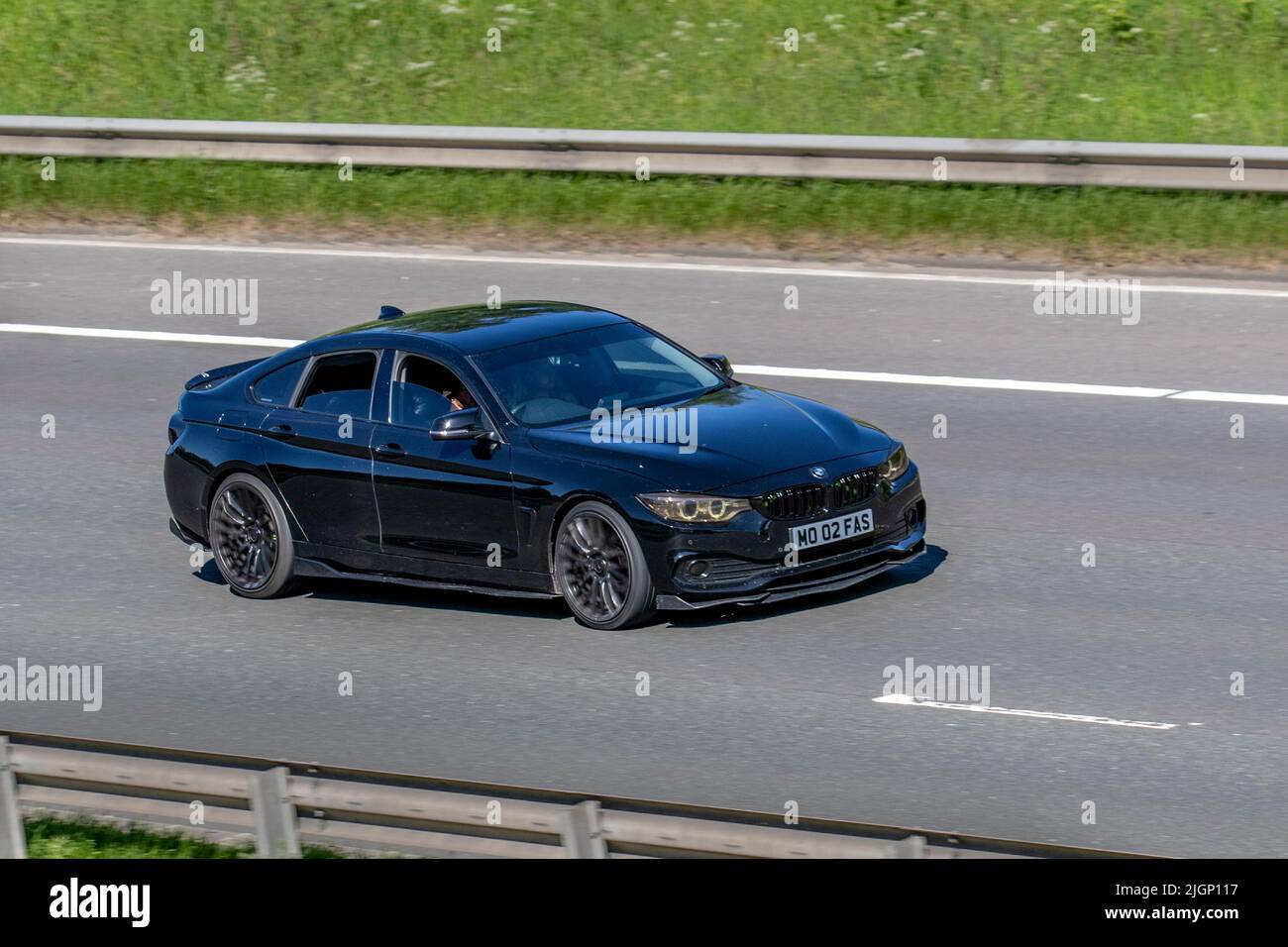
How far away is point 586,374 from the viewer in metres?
11.0

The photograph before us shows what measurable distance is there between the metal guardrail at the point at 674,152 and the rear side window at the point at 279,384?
751 centimetres

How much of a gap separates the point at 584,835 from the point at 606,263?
1240cm

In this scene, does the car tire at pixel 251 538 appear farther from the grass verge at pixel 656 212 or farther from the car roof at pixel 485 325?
the grass verge at pixel 656 212

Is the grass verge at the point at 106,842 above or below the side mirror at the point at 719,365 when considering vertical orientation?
below

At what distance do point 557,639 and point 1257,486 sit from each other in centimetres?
435

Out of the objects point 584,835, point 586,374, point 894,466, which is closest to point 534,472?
point 586,374

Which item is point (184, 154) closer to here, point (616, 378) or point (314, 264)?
point (314, 264)

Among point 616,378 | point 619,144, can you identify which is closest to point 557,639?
point 616,378

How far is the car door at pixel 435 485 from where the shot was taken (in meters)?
10.6

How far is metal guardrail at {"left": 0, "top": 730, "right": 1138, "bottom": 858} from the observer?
20.0 ft

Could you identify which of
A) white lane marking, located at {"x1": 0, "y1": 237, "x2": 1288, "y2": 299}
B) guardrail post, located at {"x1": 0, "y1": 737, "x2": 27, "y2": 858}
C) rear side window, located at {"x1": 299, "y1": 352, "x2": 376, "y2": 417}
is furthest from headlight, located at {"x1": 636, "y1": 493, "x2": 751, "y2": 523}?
white lane marking, located at {"x1": 0, "y1": 237, "x2": 1288, "y2": 299}

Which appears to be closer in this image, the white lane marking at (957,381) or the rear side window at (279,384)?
the rear side window at (279,384)

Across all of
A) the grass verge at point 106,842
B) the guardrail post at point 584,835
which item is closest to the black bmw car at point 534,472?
the grass verge at point 106,842

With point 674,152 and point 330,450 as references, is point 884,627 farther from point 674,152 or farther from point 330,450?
point 674,152
